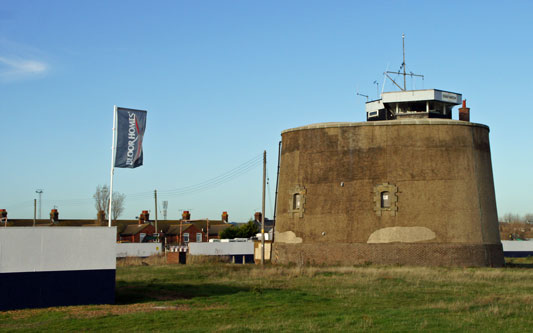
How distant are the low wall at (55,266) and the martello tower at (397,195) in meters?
20.7

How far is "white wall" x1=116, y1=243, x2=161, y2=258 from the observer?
197 feet

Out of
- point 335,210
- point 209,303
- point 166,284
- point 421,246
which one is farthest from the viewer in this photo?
point 335,210

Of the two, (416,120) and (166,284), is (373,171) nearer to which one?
(416,120)

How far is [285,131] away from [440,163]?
1172cm

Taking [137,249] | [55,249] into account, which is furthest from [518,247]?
[55,249]

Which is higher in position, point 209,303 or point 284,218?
point 284,218

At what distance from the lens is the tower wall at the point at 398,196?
126 feet

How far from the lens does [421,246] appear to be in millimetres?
38250

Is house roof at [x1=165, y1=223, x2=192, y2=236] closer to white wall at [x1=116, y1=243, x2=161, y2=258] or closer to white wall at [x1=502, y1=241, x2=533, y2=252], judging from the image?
white wall at [x1=116, y1=243, x2=161, y2=258]

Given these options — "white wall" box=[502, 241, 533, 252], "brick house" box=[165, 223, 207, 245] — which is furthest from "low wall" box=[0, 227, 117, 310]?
"brick house" box=[165, 223, 207, 245]

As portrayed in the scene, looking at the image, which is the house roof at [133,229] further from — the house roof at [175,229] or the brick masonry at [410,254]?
the brick masonry at [410,254]

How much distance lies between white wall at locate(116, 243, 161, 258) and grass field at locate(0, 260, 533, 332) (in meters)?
26.5

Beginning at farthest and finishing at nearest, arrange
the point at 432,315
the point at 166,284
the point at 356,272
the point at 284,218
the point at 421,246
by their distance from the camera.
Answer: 1. the point at 284,218
2. the point at 421,246
3. the point at 356,272
4. the point at 166,284
5. the point at 432,315

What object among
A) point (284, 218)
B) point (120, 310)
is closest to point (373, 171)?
point (284, 218)
